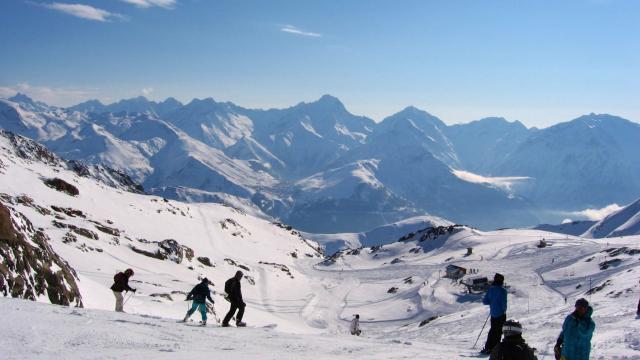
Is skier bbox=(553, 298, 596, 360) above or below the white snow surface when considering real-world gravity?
above

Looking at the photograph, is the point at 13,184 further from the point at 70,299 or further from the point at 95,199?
the point at 70,299

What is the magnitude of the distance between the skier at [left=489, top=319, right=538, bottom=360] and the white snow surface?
6826 mm

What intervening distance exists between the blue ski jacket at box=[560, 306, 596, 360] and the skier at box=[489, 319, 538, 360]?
259 centimetres

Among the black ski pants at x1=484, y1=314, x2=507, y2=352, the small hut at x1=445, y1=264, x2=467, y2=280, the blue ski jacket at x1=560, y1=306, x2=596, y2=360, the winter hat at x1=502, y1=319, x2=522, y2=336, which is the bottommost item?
the small hut at x1=445, y1=264, x2=467, y2=280

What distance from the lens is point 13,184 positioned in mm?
66250

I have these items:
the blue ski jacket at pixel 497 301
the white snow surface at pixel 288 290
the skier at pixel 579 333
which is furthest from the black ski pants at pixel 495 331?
the skier at pixel 579 333

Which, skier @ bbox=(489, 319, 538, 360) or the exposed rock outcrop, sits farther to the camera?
the exposed rock outcrop

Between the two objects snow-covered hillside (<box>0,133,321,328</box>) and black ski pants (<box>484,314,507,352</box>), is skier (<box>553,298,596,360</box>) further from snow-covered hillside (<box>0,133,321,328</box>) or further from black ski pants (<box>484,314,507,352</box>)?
snow-covered hillside (<box>0,133,321,328</box>)

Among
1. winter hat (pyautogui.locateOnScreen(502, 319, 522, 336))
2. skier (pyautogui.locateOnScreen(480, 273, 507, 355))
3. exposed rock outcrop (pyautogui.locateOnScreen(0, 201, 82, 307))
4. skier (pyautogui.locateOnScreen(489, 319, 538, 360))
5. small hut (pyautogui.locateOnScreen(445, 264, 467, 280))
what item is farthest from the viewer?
small hut (pyautogui.locateOnScreen(445, 264, 467, 280))

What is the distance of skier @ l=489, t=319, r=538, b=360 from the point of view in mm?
9305

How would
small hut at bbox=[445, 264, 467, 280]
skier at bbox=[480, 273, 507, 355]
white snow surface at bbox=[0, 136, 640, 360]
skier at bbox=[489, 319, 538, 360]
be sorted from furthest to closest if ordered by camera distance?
1. small hut at bbox=[445, 264, 467, 280]
2. skier at bbox=[480, 273, 507, 355]
3. white snow surface at bbox=[0, 136, 640, 360]
4. skier at bbox=[489, 319, 538, 360]

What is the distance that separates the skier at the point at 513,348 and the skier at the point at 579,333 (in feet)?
8.52

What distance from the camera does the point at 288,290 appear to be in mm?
71562

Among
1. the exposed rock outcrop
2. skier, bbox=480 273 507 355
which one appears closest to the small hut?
the exposed rock outcrop
